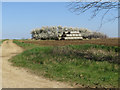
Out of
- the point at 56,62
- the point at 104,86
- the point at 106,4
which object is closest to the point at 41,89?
the point at 104,86

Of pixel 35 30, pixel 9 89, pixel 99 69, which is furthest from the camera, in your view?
pixel 35 30

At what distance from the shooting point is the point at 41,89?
6988mm

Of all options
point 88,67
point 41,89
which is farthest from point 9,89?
point 88,67

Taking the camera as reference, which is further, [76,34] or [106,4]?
[76,34]

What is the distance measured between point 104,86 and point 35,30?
56.4 meters

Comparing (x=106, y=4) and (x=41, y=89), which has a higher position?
(x=106, y=4)

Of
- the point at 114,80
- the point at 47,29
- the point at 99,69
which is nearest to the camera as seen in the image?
the point at 114,80

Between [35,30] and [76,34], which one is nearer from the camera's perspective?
[76,34]

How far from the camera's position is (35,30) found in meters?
62.8

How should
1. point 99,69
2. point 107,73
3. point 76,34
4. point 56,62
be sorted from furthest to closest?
point 76,34
point 56,62
point 99,69
point 107,73

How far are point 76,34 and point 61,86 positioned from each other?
35191 millimetres

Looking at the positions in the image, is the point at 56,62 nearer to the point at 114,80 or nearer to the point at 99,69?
the point at 99,69

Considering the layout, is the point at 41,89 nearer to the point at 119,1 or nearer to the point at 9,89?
the point at 9,89

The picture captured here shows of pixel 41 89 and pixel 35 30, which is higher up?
pixel 35 30
